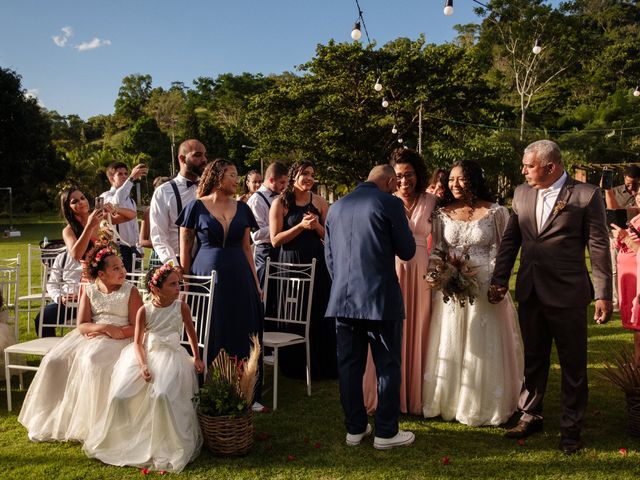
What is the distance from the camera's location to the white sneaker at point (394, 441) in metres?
4.18

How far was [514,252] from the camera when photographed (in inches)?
171

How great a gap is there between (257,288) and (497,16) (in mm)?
43031

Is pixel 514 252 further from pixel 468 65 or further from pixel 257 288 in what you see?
pixel 468 65

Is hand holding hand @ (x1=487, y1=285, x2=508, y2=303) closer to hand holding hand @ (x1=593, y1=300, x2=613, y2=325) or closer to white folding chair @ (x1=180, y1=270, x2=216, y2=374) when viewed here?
hand holding hand @ (x1=593, y1=300, x2=613, y2=325)

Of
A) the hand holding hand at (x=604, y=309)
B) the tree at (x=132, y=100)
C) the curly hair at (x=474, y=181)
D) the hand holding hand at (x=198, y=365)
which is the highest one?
the tree at (x=132, y=100)

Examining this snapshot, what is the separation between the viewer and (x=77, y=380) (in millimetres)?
4453

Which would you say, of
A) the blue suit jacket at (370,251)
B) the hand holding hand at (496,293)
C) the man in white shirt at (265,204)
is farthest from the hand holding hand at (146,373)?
the hand holding hand at (496,293)

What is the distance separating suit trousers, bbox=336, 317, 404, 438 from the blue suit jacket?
0.15 metres

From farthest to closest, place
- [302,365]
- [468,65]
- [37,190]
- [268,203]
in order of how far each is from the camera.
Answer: [37,190]
[468,65]
[268,203]
[302,365]

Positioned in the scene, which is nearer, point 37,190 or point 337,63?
point 337,63

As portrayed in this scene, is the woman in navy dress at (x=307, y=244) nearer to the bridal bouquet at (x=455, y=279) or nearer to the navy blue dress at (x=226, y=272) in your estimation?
the navy blue dress at (x=226, y=272)

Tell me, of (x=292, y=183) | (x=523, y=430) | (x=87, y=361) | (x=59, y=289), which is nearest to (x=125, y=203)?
(x=59, y=289)

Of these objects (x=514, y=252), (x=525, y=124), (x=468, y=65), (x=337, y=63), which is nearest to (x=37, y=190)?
(x=337, y=63)

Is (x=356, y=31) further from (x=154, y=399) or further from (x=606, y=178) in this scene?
(x=154, y=399)
